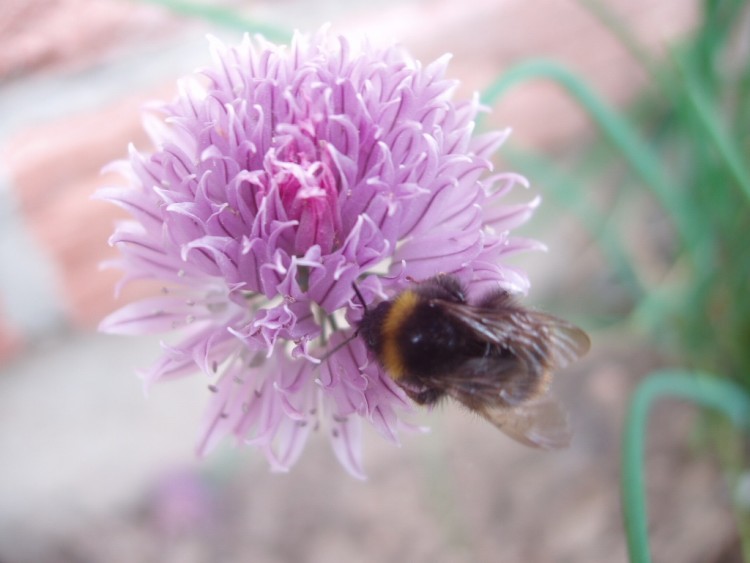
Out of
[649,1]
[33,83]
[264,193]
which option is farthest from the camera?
[649,1]

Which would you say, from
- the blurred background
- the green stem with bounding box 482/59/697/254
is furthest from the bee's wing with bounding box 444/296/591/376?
the blurred background

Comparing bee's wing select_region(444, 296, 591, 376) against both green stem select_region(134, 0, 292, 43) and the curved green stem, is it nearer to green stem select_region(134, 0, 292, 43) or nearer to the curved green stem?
the curved green stem

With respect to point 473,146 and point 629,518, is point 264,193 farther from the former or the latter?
point 629,518

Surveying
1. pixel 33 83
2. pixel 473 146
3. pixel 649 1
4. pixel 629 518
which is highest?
pixel 33 83

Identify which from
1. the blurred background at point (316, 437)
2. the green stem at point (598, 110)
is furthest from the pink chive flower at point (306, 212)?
the blurred background at point (316, 437)

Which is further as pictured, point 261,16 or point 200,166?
point 261,16

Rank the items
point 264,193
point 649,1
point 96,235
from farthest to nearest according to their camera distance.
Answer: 1. point 649,1
2. point 96,235
3. point 264,193

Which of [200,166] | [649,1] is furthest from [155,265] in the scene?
[649,1]
